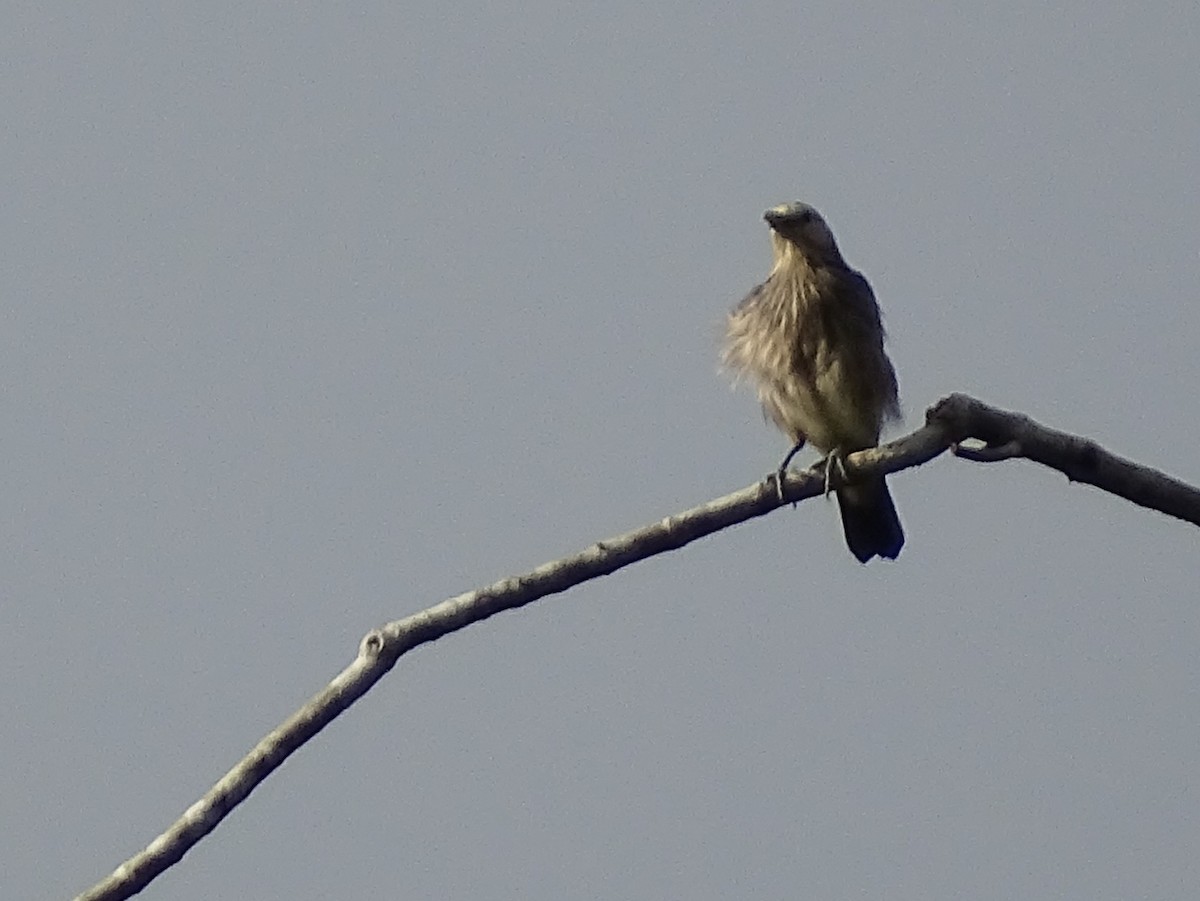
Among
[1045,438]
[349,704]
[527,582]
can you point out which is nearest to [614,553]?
[527,582]

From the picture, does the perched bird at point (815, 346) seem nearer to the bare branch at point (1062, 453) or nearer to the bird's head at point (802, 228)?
the bird's head at point (802, 228)

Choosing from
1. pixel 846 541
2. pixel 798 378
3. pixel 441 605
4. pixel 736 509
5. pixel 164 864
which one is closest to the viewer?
pixel 164 864

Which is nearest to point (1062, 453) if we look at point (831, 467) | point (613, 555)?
point (613, 555)

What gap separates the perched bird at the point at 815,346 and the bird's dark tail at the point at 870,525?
432 mm

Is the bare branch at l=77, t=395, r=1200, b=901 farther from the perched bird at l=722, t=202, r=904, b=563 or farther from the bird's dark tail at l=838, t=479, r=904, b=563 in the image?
the bird's dark tail at l=838, t=479, r=904, b=563

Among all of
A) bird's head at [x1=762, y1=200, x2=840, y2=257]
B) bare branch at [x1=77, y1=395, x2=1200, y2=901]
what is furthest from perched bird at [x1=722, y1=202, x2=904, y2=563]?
bare branch at [x1=77, y1=395, x2=1200, y2=901]

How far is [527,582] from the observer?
3.93 metres

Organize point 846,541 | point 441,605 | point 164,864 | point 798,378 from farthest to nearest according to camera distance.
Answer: point 846,541, point 798,378, point 441,605, point 164,864

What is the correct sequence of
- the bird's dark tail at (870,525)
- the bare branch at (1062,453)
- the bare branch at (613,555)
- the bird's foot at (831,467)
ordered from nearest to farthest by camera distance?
the bare branch at (613,555) → the bare branch at (1062,453) → the bird's foot at (831,467) → the bird's dark tail at (870,525)

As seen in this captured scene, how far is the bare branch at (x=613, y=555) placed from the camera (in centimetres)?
362

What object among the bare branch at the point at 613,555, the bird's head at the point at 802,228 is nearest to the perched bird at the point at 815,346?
the bird's head at the point at 802,228

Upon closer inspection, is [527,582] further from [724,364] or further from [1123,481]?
[724,364]

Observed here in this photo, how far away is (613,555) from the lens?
404cm

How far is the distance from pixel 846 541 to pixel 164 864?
139 inches
